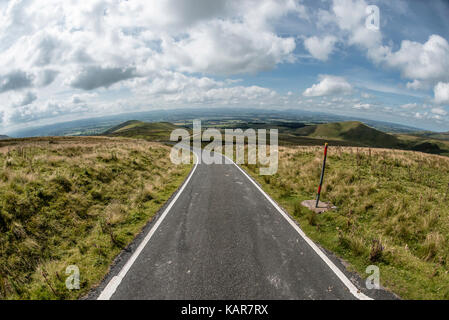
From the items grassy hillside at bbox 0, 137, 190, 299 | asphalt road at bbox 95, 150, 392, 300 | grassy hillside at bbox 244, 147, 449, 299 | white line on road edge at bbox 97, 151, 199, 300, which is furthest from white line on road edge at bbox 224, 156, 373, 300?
grassy hillside at bbox 0, 137, 190, 299

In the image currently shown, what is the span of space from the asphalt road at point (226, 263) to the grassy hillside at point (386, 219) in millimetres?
1044

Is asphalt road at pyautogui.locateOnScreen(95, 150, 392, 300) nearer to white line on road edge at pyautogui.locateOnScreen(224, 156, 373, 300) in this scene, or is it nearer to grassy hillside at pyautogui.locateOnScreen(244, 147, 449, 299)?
white line on road edge at pyautogui.locateOnScreen(224, 156, 373, 300)

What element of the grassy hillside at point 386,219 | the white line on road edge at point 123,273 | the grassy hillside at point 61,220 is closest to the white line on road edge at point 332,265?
the grassy hillside at point 386,219

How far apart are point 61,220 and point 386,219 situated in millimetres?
10815

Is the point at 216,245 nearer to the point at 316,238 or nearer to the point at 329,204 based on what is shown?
the point at 316,238

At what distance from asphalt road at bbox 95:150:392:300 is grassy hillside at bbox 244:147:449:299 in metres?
1.04

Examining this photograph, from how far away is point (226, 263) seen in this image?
468cm

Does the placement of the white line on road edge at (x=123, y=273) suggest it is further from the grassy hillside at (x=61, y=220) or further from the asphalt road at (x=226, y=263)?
the grassy hillside at (x=61, y=220)

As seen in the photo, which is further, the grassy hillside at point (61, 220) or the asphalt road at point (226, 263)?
the grassy hillside at point (61, 220)

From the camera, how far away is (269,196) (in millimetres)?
10000

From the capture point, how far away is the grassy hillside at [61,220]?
445 cm

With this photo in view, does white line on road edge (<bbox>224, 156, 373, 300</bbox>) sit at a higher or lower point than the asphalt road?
lower

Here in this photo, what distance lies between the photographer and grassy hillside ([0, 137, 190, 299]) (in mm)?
4448
